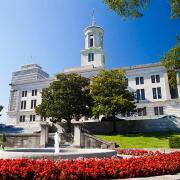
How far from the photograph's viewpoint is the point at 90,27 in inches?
2724

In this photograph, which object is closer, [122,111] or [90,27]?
[122,111]

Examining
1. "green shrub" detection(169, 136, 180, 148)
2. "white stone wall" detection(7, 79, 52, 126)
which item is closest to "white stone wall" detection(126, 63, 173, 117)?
"white stone wall" detection(7, 79, 52, 126)

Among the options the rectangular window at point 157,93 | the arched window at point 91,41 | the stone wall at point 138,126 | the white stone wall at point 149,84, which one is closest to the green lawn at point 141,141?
the stone wall at point 138,126

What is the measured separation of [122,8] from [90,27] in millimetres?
55953

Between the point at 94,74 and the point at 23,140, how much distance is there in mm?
32129

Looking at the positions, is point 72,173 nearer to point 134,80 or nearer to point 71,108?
point 71,108

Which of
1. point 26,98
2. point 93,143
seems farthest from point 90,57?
point 93,143

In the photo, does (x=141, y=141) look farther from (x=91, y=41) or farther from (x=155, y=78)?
(x=91, y=41)

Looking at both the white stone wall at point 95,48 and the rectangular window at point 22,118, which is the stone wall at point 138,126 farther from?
the white stone wall at point 95,48

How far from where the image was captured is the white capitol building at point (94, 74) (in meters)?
51.2

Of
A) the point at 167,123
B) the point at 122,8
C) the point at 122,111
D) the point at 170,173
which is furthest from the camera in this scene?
the point at 167,123

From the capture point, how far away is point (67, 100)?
3984 cm

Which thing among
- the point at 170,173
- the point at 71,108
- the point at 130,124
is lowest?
the point at 170,173

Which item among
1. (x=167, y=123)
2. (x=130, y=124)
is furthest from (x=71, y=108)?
(x=167, y=123)
